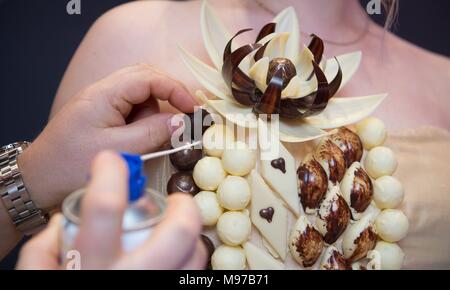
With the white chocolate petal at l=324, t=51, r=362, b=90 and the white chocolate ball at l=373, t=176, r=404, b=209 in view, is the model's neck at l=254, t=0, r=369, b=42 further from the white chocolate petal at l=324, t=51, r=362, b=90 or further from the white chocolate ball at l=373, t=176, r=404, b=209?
the white chocolate ball at l=373, t=176, r=404, b=209

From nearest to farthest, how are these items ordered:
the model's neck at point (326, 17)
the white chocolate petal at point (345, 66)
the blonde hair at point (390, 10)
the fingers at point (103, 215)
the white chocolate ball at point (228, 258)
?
the fingers at point (103, 215) < the white chocolate ball at point (228, 258) < the white chocolate petal at point (345, 66) < the model's neck at point (326, 17) < the blonde hair at point (390, 10)

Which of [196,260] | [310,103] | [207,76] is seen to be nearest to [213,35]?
[207,76]

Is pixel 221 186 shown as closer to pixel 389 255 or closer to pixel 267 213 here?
pixel 267 213

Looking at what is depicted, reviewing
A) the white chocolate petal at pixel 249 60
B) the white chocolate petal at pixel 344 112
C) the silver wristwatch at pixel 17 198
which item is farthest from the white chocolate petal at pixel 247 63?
the silver wristwatch at pixel 17 198

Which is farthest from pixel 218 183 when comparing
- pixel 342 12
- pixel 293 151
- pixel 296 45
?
pixel 342 12

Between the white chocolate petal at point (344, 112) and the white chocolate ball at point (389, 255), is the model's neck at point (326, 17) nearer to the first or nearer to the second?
the white chocolate petal at point (344, 112)

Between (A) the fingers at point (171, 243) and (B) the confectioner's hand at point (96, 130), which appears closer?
(A) the fingers at point (171, 243)
